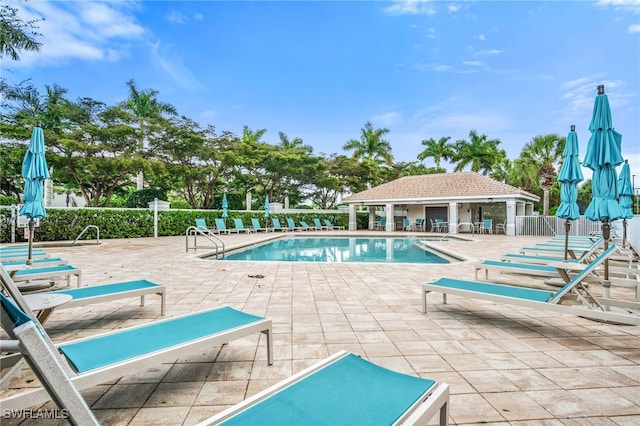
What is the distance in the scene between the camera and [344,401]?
1729 millimetres

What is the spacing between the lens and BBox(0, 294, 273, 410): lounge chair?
192 centimetres

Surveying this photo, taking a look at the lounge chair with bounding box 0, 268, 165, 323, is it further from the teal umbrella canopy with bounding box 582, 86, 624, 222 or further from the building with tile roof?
the building with tile roof

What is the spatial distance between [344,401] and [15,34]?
19092mm

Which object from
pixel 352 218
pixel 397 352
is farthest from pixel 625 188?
pixel 352 218

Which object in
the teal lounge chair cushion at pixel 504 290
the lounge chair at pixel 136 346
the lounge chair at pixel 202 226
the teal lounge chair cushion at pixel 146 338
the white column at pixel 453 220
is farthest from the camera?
the white column at pixel 453 220

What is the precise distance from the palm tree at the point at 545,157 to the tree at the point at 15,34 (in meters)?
31.8

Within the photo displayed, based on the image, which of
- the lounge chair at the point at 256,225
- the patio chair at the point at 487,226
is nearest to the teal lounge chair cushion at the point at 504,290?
the lounge chair at the point at 256,225

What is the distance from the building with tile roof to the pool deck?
1696 cm

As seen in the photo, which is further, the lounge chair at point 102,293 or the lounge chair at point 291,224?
the lounge chair at point 291,224

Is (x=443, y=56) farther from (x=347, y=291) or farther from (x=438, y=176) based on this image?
(x=347, y=291)

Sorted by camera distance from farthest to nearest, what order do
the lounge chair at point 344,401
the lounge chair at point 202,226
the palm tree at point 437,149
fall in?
the palm tree at point 437,149 < the lounge chair at point 202,226 < the lounge chair at point 344,401

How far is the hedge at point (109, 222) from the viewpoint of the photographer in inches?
543

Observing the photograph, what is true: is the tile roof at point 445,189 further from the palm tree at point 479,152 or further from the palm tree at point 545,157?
the palm tree at point 479,152

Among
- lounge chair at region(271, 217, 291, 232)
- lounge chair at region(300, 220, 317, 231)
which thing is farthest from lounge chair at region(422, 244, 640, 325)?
lounge chair at region(300, 220, 317, 231)
